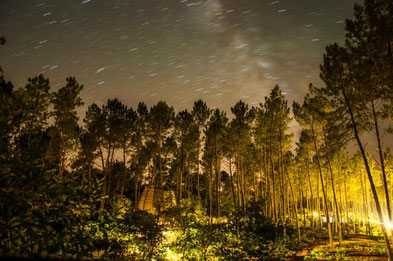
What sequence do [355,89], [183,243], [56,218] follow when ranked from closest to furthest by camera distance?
[56,218], [183,243], [355,89]

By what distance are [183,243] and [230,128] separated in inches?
759

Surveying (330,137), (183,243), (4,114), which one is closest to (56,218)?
(4,114)

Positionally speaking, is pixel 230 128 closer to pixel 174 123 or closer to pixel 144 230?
pixel 174 123

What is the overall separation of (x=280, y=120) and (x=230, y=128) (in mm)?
6240

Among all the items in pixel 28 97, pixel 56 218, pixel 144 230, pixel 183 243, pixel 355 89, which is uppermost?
pixel 355 89

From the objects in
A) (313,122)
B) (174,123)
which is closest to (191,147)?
(174,123)

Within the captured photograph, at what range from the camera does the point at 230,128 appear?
1113 inches

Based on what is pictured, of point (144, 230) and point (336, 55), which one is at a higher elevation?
point (336, 55)

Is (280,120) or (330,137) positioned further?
(280,120)

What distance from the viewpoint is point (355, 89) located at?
567 inches

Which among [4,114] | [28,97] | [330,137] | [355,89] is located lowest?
[4,114]

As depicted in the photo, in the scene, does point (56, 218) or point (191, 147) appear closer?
point (56, 218)

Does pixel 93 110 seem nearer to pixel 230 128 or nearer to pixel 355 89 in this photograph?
pixel 230 128

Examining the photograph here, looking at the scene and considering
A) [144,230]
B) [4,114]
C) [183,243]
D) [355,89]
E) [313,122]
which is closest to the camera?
[4,114]
